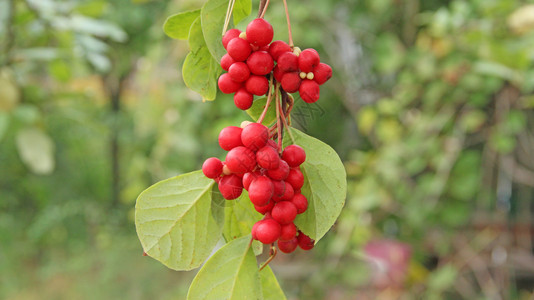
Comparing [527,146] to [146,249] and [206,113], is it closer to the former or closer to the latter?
[206,113]

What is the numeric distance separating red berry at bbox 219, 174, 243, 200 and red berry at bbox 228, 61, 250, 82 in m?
0.06

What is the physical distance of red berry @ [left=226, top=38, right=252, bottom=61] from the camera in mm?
252

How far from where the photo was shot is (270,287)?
0.27 metres

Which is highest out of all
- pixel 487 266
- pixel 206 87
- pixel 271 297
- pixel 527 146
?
pixel 206 87

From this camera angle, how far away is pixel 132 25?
2947 millimetres

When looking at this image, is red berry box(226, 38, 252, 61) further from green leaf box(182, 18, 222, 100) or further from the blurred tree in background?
the blurred tree in background

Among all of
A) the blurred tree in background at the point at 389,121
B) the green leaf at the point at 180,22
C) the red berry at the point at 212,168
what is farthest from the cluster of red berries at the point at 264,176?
the blurred tree in background at the point at 389,121

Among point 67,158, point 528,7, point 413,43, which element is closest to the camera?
point 528,7

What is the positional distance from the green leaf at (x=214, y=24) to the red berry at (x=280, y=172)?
83 mm

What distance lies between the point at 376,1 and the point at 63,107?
931mm

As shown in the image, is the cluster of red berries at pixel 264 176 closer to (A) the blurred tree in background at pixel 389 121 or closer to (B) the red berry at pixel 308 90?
(B) the red berry at pixel 308 90

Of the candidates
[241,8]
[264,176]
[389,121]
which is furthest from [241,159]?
[389,121]

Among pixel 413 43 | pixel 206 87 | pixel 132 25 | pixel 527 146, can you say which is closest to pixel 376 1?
pixel 413 43

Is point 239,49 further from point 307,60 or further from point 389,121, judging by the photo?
point 389,121
